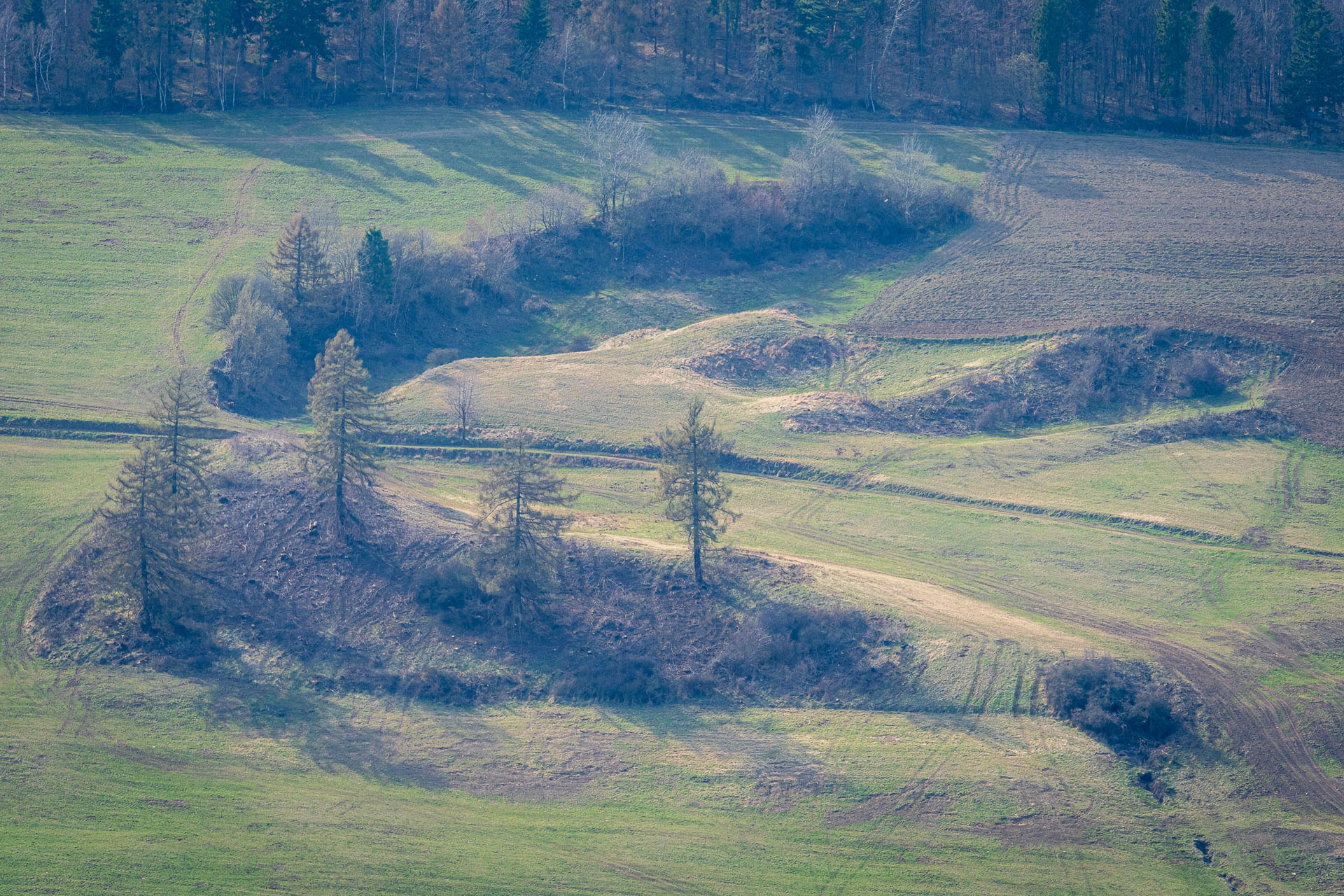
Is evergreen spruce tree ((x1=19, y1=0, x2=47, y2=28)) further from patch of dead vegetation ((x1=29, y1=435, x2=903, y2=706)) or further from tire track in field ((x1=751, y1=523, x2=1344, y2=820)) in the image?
tire track in field ((x1=751, y1=523, x2=1344, y2=820))

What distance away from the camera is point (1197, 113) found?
418ft

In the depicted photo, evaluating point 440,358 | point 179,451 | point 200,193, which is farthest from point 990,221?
point 179,451

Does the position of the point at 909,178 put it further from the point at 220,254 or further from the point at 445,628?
the point at 445,628

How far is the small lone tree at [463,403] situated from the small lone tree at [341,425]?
16988mm

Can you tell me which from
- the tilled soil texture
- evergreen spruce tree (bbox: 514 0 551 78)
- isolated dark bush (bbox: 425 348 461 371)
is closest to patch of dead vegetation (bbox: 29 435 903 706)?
isolated dark bush (bbox: 425 348 461 371)

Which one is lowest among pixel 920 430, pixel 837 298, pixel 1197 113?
pixel 920 430

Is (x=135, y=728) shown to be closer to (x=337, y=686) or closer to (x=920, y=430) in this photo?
(x=337, y=686)

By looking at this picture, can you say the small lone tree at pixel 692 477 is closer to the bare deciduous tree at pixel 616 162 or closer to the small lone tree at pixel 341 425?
the small lone tree at pixel 341 425

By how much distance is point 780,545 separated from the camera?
69.6m

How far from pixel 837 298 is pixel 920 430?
24.5 meters

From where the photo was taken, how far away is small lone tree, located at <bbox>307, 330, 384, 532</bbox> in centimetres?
6531

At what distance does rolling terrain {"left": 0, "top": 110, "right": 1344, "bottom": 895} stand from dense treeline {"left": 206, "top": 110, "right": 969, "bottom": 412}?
4353 mm

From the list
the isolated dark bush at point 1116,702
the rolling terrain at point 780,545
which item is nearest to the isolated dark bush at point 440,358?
the rolling terrain at point 780,545

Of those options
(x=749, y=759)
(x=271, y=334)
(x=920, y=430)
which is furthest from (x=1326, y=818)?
(x=271, y=334)
